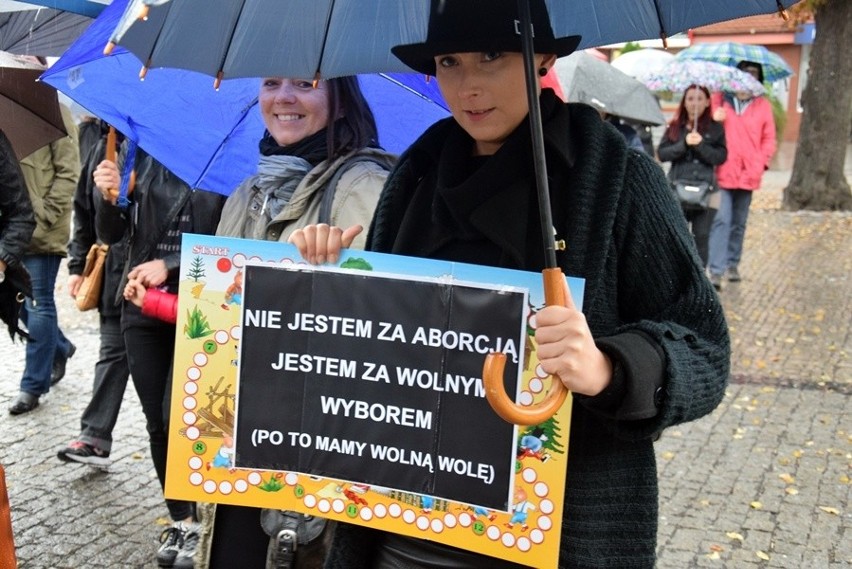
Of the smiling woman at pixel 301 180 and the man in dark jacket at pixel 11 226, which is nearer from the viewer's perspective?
the smiling woman at pixel 301 180

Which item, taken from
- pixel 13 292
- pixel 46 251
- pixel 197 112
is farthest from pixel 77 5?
pixel 46 251

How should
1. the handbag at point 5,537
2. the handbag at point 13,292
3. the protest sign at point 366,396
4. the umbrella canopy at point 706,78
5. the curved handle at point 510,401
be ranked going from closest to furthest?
the curved handle at point 510,401 → the protest sign at point 366,396 → the handbag at point 5,537 → the handbag at point 13,292 → the umbrella canopy at point 706,78

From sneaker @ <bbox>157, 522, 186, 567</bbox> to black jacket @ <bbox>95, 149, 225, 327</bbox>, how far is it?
0.91 metres

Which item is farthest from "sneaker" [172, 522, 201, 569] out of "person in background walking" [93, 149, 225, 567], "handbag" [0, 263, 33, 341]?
"handbag" [0, 263, 33, 341]

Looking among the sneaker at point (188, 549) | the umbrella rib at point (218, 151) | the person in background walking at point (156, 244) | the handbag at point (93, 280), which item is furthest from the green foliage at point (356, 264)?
the handbag at point (93, 280)

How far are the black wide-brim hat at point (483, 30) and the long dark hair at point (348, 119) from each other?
113cm

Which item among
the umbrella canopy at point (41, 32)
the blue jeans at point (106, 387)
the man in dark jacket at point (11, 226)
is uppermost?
the umbrella canopy at point (41, 32)

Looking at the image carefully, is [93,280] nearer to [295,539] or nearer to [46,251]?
[46,251]

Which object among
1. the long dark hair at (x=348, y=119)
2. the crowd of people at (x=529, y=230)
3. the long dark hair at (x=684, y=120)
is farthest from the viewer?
the long dark hair at (x=684, y=120)

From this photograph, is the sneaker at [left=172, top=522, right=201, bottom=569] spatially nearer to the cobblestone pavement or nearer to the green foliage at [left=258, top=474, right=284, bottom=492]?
the cobblestone pavement

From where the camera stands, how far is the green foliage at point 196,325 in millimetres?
2443

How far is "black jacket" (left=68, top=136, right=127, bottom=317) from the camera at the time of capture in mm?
5453

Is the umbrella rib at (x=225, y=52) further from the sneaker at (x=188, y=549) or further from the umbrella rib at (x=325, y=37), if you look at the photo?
the sneaker at (x=188, y=549)

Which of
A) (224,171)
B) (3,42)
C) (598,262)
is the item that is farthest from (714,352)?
(3,42)
